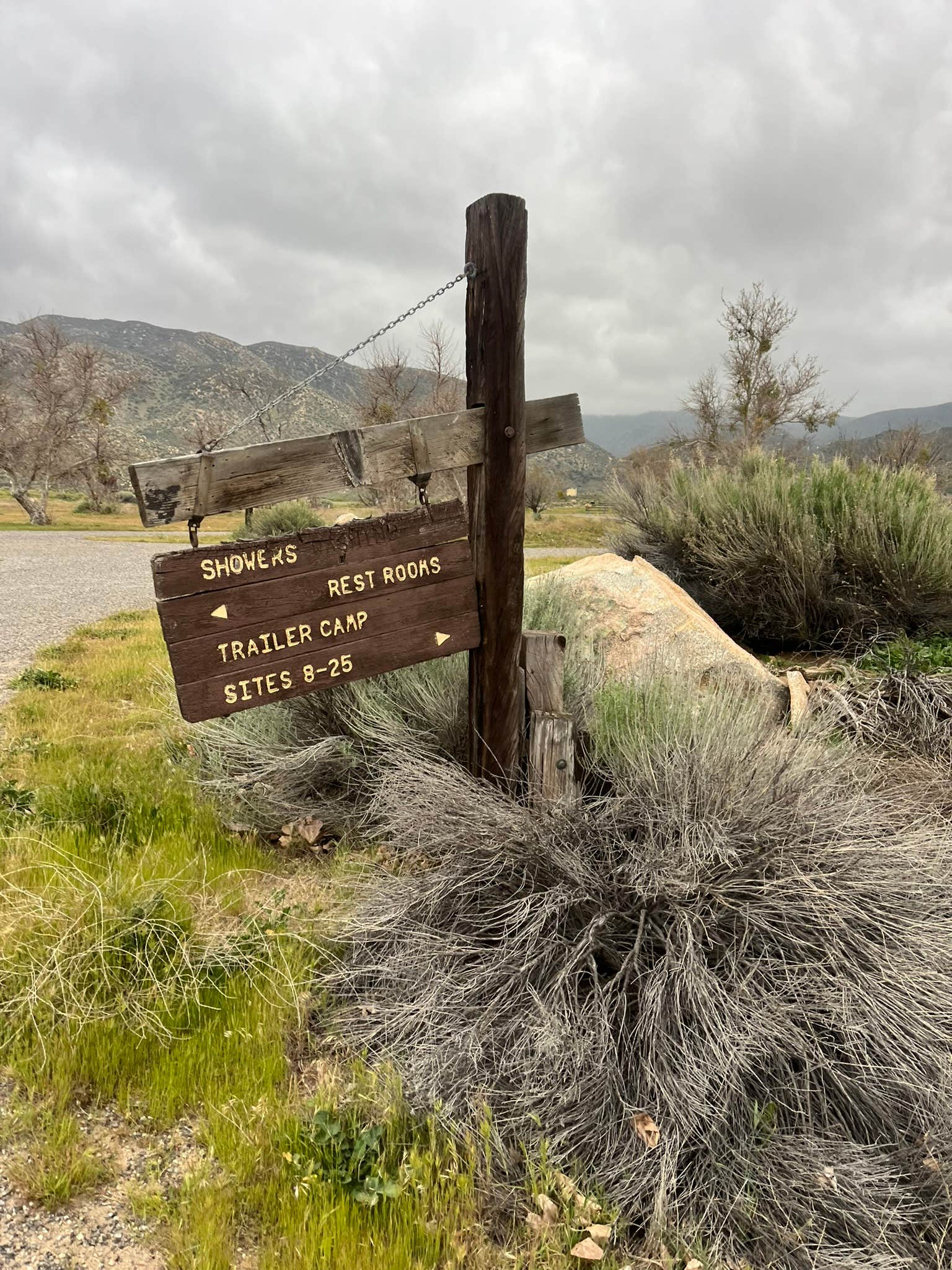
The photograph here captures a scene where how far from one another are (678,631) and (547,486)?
4803cm

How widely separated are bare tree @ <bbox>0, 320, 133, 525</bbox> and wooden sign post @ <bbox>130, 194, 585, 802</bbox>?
34163 millimetres

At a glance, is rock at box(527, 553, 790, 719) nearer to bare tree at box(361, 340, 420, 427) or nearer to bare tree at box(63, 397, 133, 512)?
bare tree at box(361, 340, 420, 427)

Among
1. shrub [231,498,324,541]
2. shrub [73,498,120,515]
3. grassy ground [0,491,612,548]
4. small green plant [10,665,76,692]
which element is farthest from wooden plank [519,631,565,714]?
shrub [73,498,120,515]

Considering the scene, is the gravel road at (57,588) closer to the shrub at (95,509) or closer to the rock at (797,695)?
the rock at (797,695)

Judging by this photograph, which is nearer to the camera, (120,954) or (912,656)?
(120,954)

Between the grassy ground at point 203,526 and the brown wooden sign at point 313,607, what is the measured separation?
15250mm

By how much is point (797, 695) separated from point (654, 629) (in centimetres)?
92

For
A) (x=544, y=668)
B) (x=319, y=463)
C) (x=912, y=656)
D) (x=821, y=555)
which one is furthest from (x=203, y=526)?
(x=319, y=463)

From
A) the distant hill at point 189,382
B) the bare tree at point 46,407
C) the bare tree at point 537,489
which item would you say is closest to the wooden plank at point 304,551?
the bare tree at point 46,407

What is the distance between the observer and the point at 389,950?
2451 millimetres

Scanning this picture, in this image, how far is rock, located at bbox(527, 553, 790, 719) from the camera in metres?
4.21

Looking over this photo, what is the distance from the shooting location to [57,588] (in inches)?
465

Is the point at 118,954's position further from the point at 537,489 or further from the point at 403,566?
the point at 537,489

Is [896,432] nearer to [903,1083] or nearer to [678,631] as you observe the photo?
[678,631]
